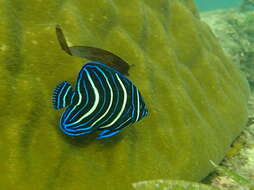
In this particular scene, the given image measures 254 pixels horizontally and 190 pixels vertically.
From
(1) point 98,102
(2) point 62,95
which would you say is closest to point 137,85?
(1) point 98,102

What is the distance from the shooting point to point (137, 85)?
270 centimetres

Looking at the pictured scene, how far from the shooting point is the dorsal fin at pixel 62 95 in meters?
1.68

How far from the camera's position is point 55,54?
2.17 meters

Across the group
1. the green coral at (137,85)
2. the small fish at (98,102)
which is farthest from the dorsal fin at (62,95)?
the green coral at (137,85)

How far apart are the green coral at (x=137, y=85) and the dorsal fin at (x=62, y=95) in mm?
421

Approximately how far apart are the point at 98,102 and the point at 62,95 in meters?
0.24

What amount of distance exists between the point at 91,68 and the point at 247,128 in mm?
3160

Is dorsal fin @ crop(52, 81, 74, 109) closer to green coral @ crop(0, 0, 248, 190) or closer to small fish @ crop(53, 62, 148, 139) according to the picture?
small fish @ crop(53, 62, 148, 139)

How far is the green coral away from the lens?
6.47 feet

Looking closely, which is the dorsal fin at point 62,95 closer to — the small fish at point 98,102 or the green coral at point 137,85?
the small fish at point 98,102

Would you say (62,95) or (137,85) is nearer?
(62,95)

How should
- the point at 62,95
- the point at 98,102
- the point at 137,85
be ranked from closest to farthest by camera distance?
the point at 62,95, the point at 98,102, the point at 137,85

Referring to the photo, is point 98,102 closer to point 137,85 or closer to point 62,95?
point 62,95

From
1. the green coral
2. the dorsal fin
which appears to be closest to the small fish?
the dorsal fin
